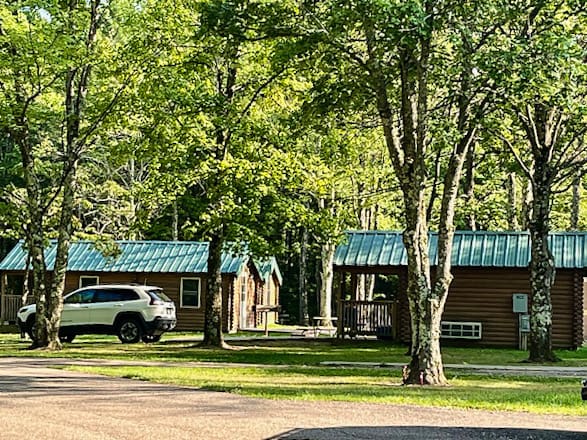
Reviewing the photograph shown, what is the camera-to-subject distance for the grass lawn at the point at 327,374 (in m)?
13.4

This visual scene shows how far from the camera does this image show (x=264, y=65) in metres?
25.9

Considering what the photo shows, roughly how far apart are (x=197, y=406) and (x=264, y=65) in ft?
50.0

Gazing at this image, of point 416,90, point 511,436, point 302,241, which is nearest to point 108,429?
point 511,436

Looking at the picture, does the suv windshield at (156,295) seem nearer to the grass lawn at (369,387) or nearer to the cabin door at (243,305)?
the grass lawn at (369,387)

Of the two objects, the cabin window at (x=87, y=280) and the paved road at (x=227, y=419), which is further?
the cabin window at (x=87, y=280)

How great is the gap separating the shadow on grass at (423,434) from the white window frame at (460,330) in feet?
60.8

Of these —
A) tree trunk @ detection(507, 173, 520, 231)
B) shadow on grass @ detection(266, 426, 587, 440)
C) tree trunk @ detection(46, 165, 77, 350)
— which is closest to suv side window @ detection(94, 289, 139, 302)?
tree trunk @ detection(46, 165, 77, 350)

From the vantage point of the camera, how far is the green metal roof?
28.6m

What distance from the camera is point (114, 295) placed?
1146 inches

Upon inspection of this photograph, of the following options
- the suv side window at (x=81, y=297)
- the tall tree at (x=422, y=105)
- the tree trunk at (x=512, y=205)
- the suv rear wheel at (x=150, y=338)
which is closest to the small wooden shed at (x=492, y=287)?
the suv rear wheel at (x=150, y=338)

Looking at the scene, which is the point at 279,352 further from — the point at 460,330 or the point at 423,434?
the point at 423,434

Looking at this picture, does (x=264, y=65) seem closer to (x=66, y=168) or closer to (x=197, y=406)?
(x=66, y=168)

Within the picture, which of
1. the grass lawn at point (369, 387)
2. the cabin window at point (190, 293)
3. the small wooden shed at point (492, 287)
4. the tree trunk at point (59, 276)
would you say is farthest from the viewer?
the cabin window at point (190, 293)

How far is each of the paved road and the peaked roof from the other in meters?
23.9
